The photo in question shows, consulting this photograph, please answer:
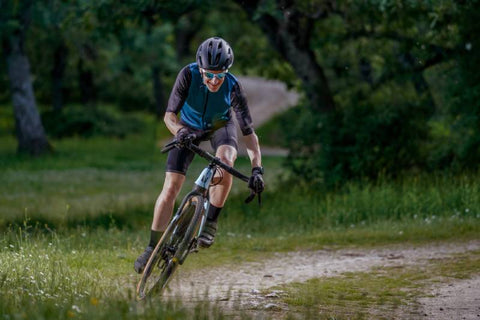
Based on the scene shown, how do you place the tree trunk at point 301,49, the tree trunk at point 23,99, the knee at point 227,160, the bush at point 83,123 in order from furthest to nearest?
the bush at point 83,123
the tree trunk at point 23,99
the tree trunk at point 301,49
the knee at point 227,160

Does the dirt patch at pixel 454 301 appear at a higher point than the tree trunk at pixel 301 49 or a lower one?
lower

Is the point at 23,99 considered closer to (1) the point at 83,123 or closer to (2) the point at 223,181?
(1) the point at 83,123

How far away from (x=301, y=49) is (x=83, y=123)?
20.2 m

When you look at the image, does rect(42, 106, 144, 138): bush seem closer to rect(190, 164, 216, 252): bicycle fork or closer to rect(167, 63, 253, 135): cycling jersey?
rect(167, 63, 253, 135): cycling jersey

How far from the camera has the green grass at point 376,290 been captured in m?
7.42

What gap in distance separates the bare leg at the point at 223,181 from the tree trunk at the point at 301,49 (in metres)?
8.94

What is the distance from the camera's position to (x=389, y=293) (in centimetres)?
853

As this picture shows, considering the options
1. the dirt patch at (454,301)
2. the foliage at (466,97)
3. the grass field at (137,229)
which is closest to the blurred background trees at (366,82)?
the foliage at (466,97)

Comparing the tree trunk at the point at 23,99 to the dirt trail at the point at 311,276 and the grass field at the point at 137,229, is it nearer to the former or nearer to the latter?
the grass field at the point at 137,229

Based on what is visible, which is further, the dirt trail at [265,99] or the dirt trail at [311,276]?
the dirt trail at [265,99]

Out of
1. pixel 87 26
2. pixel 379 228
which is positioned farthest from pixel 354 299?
pixel 87 26

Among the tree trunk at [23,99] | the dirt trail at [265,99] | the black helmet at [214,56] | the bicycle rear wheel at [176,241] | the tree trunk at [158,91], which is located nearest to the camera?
the black helmet at [214,56]

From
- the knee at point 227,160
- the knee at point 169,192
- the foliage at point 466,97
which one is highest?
the foliage at point 466,97

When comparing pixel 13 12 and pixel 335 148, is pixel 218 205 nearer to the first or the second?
pixel 335 148
